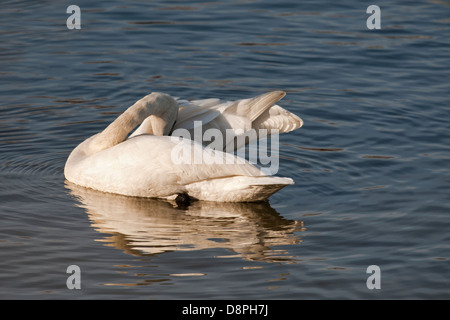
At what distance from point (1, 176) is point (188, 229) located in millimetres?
2680

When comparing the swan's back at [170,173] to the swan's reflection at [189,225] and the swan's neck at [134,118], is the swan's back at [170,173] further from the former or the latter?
the swan's neck at [134,118]

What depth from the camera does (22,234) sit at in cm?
843

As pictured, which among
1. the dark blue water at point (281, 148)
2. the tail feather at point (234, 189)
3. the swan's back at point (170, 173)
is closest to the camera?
the dark blue water at point (281, 148)

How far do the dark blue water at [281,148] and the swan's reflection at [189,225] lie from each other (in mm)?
28

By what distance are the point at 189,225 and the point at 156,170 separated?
0.82 m

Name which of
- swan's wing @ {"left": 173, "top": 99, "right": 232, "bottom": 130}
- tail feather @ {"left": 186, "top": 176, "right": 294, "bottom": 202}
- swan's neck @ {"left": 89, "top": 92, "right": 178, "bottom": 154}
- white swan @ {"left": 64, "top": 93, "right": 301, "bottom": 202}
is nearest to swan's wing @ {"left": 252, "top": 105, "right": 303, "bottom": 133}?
swan's wing @ {"left": 173, "top": 99, "right": 232, "bottom": 130}

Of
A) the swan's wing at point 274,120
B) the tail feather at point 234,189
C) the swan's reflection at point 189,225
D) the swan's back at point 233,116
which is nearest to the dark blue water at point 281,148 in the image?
the swan's reflection at point 189,225

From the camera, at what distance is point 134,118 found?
980 cm

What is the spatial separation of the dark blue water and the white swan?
188 millimetres

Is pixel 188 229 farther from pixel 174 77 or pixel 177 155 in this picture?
pixel 174 77

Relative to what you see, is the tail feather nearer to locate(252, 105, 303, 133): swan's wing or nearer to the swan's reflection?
the swan's reflection

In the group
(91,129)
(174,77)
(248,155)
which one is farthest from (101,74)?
(248,155)

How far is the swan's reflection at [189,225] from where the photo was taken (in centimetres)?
811
